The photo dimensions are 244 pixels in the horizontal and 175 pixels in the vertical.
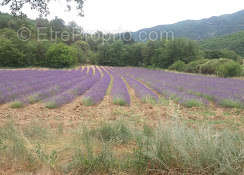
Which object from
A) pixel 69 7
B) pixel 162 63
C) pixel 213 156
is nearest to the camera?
pixel 213 156

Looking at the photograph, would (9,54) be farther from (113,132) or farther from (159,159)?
(159,159)

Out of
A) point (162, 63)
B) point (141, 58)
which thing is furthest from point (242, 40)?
point (141, 58)

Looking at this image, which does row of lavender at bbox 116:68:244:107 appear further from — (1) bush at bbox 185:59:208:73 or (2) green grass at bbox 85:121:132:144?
(1) bush at bbox 185:59:208:73

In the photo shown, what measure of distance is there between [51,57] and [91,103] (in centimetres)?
3965

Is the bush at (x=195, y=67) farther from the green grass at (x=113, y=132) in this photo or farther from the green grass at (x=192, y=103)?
the green grass at (x=113, y=132)

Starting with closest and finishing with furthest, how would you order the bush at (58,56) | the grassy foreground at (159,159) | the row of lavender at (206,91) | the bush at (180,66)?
the grassy foreground at (159,159) < the row of lavender at (206,91) < the bush at (180,66) < the bush at (58,56)

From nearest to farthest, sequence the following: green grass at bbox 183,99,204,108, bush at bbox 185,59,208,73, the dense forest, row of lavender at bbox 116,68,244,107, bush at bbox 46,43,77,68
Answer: green grass at bbox 183,99,204,108 < row of lavender at bbox 116,68,244,107 < bush at bbox 185,59,208,73 < the dense forest < bush at bbox 46,43,77,68

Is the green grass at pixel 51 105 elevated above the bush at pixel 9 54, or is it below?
below

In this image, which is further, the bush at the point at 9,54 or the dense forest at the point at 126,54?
the bush at the point at 9,54

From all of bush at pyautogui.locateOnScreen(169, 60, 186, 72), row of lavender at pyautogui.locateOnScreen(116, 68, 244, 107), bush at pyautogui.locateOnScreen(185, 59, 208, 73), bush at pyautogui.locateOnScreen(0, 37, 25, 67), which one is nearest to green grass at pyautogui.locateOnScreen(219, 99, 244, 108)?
row of lavender at pyautogui.locateOnScreen(116, 68, 244, 107)

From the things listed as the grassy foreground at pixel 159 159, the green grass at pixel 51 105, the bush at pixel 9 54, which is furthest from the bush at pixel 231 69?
the bush at pixel 9 54

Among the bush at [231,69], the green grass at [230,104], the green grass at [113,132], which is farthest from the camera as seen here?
the bush at [231,69]

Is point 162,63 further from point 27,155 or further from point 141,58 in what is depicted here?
point 27,155

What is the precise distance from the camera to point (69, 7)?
4438mm
